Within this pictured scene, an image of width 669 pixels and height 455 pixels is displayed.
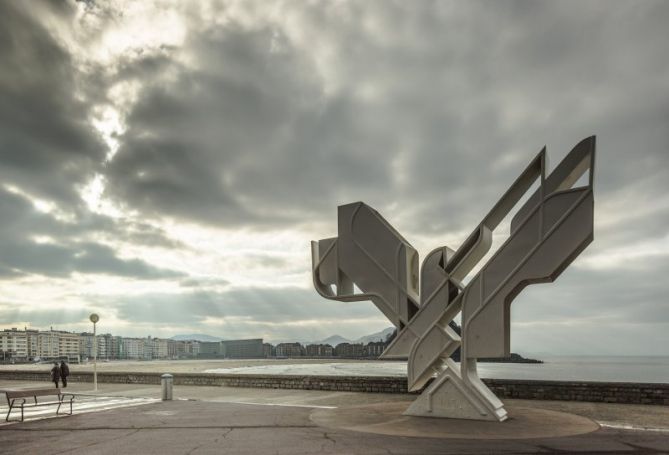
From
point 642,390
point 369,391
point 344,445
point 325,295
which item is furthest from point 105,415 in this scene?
point 642,390

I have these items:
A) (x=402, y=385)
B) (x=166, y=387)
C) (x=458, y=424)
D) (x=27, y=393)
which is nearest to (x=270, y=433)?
(x=458, y=424)

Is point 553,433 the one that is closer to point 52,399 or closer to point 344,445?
point 344,445

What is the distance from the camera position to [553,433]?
33.2 feet

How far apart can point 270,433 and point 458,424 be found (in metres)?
4.28

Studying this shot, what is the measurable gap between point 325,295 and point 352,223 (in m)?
2.25

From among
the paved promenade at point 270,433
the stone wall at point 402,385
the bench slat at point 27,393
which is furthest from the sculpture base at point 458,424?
the bench slat at point 27,393

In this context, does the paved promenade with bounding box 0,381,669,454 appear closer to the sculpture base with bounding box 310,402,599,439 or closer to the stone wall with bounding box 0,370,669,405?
the sculpture base with bounding box 310,402,599,439

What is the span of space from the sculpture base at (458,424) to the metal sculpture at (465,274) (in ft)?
1.98

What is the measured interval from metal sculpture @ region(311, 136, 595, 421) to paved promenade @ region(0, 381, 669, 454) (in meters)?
1.54

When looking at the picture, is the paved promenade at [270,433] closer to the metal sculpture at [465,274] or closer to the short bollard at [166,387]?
the short bollard at [166,387]

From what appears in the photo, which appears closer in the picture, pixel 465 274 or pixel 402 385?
pixel 465 274

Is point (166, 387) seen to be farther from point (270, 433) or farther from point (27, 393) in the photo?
point (270, 433)

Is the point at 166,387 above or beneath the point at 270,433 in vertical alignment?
beneath

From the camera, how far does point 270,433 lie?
10312 mm
